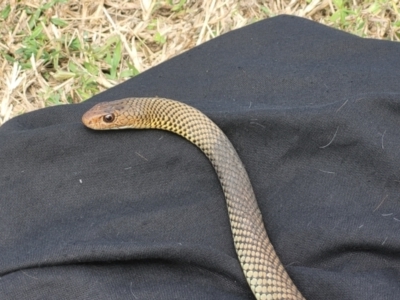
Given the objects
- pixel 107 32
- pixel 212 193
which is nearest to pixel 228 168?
pixel 212 193

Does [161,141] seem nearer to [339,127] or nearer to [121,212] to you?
Answer: [121,212]

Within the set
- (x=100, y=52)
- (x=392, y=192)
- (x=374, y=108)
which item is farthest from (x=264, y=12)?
(x=392, y=192)

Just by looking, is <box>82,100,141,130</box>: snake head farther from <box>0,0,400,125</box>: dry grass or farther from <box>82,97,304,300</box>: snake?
<box>0,0,400,125</box>: dry grass

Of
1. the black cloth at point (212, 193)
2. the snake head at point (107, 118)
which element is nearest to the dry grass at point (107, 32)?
the black cloth at point (212, 193)

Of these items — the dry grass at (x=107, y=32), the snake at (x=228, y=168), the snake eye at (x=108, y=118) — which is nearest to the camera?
the snake at (x=228, y=168)

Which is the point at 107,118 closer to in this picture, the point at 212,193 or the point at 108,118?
the point at 108,118

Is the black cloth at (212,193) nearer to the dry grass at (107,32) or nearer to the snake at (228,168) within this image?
the snake at (228,168)
